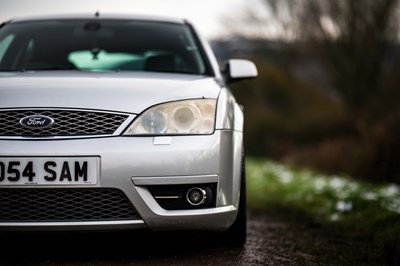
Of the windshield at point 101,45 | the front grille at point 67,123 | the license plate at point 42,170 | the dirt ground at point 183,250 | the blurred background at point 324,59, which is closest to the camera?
the license plate at point 42,170

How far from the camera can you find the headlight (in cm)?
316

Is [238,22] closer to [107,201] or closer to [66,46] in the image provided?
[66,46]

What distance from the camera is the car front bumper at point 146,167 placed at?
3006 mm

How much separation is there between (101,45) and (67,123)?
5.20 ft

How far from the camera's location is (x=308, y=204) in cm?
668

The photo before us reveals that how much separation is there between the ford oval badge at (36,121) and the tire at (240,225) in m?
1.16

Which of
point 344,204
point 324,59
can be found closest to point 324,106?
point 324,59

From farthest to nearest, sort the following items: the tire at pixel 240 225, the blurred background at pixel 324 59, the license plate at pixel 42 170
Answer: the blurred background at pixel 324 59
the tire at pixel 240 225
the license plate at pixel 42 170

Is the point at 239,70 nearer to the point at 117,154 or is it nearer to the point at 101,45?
the point at 101,45

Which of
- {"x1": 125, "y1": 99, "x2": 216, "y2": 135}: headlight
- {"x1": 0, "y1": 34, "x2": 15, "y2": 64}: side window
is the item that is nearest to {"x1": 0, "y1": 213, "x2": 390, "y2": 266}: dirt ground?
{"x1": 125, "y1": 99, "x2": 216, "y2": 135}: headlight

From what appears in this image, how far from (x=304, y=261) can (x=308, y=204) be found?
3236 millimetres

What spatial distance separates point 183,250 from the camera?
366 cm

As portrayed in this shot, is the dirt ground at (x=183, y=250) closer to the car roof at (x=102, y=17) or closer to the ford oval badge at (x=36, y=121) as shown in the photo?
the ford oval badge at (x=36, y=121)

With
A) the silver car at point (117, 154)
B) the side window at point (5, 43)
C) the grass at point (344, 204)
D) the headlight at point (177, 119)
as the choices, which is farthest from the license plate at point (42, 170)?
the grass at point (344, 204)
